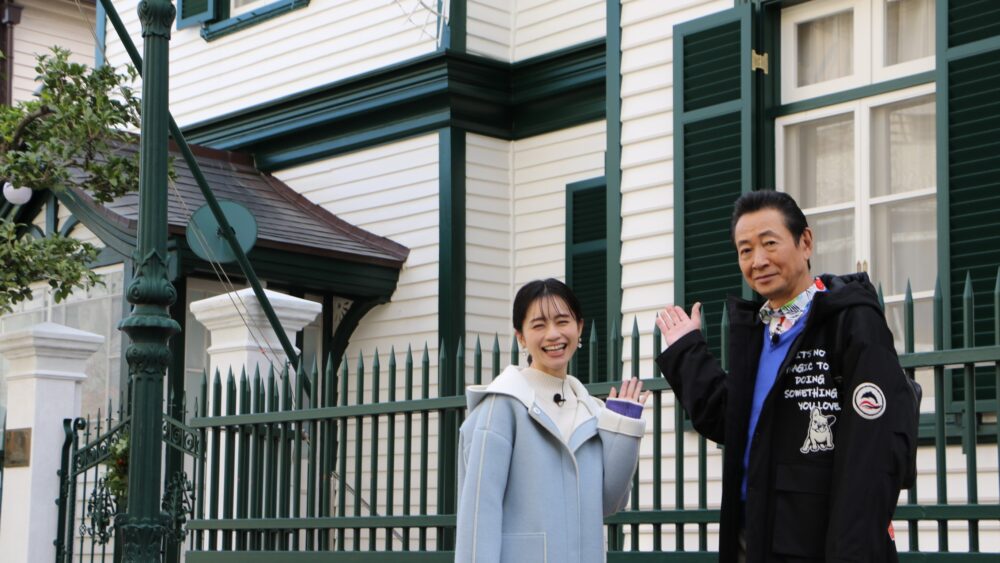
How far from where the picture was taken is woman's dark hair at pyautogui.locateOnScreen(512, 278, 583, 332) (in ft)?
15.5

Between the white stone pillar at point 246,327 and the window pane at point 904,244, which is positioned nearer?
the window pane at point 904,244

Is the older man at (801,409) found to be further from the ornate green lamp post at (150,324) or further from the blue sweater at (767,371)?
the ornate green lamp post at (150,324)

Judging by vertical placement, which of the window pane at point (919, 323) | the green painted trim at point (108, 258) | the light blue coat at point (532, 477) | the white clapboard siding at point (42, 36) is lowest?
the light blue coat at point (532, 477)

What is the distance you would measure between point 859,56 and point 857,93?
215mm

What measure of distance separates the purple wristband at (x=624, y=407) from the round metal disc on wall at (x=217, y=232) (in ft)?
23.1

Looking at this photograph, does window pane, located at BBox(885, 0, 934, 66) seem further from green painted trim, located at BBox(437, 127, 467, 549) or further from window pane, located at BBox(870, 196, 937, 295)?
green painted trim, located at BBox(437, 127, 467, 549)

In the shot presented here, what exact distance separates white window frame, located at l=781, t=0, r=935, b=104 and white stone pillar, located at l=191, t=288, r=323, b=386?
316 centimetres

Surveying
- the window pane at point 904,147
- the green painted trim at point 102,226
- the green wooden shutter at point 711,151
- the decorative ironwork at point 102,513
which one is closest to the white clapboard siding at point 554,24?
the green wooden shutter at point 711,151

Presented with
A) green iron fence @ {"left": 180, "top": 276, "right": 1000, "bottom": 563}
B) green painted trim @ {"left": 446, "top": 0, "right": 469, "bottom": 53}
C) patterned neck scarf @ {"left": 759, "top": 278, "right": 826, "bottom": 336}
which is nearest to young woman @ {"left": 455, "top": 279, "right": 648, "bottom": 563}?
patterned neck scarf @ {"left": 759, "top": 278, "right": 826, "bottom": 336}

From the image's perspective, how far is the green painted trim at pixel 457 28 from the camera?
41.8ft

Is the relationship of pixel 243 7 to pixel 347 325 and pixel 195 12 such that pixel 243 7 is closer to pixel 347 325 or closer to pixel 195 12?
pixel 195 12

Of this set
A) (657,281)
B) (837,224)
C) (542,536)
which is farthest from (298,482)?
(542,536)

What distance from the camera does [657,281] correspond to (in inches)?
361

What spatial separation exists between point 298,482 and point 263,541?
0.46 m
